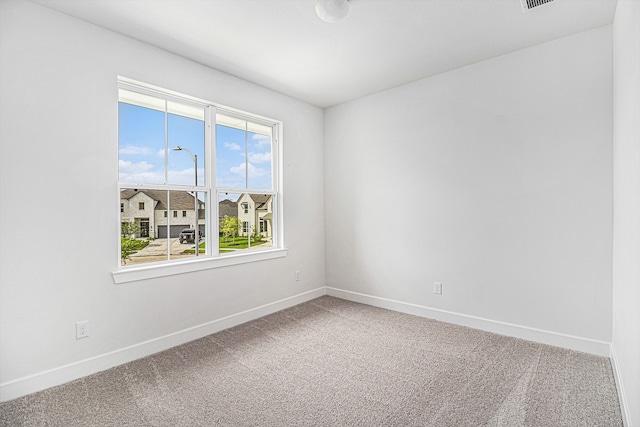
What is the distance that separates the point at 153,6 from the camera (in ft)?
7.43

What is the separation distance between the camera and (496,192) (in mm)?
3086

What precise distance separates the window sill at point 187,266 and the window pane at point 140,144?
0.76 m

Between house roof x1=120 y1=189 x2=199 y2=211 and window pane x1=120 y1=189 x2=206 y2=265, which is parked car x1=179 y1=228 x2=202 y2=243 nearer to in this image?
window pane x1=120 y1=189 x2=206 y2=265

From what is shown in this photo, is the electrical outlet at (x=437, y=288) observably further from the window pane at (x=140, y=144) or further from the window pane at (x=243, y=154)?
the window pane at (x=140, y=144)

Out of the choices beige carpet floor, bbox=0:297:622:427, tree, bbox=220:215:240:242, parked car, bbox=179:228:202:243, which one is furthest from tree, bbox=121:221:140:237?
beige carpet floor, bbox=0:297:622:427

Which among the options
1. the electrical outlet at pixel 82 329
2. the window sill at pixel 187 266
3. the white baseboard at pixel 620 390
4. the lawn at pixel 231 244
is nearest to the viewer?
the white baseboard at pixel 620 390

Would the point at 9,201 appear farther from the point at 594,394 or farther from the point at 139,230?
the point at 594,394

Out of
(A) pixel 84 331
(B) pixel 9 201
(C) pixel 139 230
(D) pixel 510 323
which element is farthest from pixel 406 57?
(A) pixel 84 331

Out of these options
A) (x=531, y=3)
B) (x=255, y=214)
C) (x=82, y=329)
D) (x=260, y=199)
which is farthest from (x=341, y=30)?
(x=82, y=329)

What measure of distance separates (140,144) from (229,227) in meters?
1.19

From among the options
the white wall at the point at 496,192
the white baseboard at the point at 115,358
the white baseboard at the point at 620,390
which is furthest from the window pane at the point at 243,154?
the white baseboard at the point at 620,390

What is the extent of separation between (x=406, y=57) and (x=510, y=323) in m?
2.73

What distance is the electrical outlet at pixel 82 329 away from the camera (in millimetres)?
2351

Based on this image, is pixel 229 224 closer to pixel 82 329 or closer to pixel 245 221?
pixel 245 221
